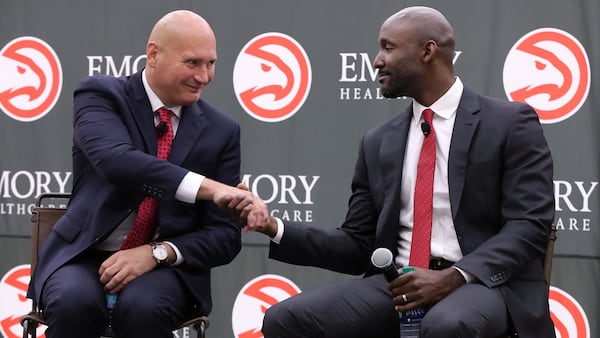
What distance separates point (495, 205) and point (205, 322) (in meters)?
1.11

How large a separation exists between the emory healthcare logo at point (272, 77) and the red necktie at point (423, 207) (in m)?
1.67

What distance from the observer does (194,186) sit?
3.19 m

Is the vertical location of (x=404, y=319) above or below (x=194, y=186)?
below


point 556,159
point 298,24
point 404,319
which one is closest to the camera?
point 404,319

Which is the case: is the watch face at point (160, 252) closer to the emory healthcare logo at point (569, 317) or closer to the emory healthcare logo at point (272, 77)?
the emory healthcare logo at point (272, 77)

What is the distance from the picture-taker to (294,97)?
15.9ft

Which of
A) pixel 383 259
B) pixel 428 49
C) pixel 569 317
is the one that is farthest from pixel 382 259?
pixel 569 317

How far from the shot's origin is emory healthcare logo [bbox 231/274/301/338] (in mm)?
4887

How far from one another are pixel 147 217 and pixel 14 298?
88.7 inches

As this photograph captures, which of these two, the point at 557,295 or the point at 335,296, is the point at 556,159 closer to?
the point at 557,295

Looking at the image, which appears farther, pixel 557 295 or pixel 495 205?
pixel 557 295

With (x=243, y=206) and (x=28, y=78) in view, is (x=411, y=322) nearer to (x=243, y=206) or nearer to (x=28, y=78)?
(x=243, y=206)

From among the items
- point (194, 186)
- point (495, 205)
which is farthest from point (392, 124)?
point (194, 186)

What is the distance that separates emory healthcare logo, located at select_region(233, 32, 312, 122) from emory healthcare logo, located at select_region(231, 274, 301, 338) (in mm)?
876
